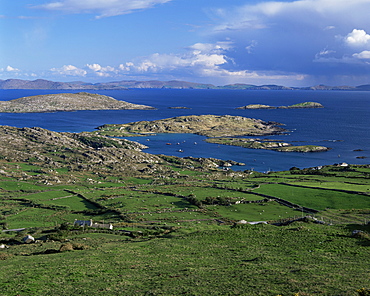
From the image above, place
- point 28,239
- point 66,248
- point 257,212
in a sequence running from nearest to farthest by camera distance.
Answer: point 66,248
point 28,239
point 257,212

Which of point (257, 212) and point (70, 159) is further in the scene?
point (70, 159)

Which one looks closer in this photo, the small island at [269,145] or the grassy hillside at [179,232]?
the grassy hillside at [179,232]

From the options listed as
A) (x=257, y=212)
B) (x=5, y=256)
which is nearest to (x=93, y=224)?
(x=5, y=256)

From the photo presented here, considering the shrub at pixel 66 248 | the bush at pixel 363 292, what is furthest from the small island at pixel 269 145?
the bush at pixel 363 292

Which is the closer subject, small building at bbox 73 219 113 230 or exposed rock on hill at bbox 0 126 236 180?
small building at bbox 73 219 113 230

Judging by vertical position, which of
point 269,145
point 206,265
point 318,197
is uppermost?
point 206,265

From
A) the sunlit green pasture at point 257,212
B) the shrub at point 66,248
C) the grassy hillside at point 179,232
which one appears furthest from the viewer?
the sunlit green pasture at point 257,212

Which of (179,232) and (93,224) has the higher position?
(179,232)

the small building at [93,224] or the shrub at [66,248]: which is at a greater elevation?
the shrub at [66,248]

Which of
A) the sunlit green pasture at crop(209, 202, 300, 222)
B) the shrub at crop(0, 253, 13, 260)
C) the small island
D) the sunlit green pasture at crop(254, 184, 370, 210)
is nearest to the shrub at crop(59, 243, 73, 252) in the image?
the shrub at crop(0, 253, 13, 260)

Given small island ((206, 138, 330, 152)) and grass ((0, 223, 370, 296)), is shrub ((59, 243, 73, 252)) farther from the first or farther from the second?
small island ((206, 138, 330, 152))

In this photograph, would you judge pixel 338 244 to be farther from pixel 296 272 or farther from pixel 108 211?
pixel 108 211

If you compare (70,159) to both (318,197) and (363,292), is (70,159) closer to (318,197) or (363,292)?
(318,197)

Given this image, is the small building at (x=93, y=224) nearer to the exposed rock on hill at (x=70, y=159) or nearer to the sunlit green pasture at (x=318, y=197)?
the sunlit green pasture at (x=318, y=197)
